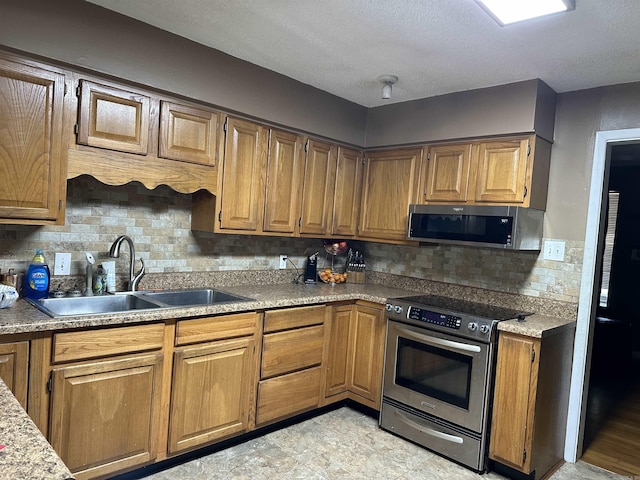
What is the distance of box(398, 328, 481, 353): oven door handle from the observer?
2.60 m

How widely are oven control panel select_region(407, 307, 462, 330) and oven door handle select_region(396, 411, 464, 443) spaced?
65 centimetres

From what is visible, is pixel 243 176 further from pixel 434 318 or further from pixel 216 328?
pixel 434 318

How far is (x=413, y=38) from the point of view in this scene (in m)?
2.24

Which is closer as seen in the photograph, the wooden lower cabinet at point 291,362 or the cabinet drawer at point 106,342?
the cabinet drawer at point 106,342

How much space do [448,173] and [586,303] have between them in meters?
1.20

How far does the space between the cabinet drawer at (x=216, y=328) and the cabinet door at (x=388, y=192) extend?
4.42ft

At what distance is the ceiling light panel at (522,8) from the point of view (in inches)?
69.7

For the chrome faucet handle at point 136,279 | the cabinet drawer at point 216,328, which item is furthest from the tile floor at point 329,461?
the chrome faucet handle at point 136,279

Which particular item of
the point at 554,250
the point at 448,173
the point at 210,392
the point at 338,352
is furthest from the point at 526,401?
the point at 210,392

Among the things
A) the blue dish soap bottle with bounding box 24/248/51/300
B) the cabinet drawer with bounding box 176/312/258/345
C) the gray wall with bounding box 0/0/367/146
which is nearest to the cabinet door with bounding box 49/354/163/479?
the cabinet drawer with bounding box 176/312/258/345

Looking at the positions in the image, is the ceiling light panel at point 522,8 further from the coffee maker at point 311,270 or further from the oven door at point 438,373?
the coffee maker at point 311,270

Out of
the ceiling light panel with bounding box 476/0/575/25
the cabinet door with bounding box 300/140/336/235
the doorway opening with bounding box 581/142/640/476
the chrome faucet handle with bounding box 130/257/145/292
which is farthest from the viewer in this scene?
the doorway opening with bounding box 581/142/640/476

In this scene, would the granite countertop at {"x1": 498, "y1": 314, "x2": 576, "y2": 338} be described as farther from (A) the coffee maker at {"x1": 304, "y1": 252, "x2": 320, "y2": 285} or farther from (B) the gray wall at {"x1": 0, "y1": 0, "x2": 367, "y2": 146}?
(B) the gray wall at {"x1": 0, "y1": 0, "x2": 367, "y2": 146}

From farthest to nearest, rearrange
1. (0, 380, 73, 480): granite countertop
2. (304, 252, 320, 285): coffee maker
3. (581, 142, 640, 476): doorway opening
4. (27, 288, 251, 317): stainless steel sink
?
(304, 252, 320, 285): coffee maker, (581, 142, 640, 476): doorway opening, (27, 288, 251, 317): stainless steel sink, (0, 380, 73, 480): granite countertop
